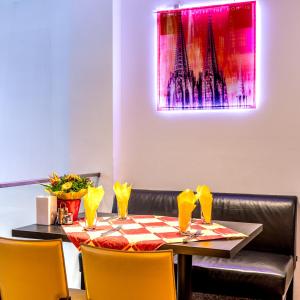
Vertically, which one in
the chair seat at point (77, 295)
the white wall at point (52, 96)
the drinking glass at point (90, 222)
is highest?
the white wall at point (52, 96)

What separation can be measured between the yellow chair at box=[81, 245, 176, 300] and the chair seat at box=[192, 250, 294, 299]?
139 cm

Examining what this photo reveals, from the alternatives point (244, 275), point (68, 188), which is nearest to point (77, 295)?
point (68, 188)

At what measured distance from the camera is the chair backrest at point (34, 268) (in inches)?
85.3

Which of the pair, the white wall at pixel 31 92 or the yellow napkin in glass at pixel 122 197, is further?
the white wall at pixel 31 92

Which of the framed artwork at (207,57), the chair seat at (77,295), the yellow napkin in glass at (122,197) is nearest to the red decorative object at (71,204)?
the yellow napkin in glass at (122,197)

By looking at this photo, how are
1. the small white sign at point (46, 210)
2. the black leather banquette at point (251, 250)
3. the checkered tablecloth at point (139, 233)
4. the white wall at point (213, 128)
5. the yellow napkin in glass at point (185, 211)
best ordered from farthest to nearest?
1. the white wall at point (213, 128)
2. the black leather banquette at point (251, 250)
3. the small white sign at point (46, 210)
4. the yellow napkin in glass at point (185, 211)
5. the checkered tablecloth at point (139, 233)

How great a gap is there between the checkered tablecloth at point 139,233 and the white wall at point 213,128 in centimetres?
129

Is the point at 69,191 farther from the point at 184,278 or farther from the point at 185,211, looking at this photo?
the point at 184,278

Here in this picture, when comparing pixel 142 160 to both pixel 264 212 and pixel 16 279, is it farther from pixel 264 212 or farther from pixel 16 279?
pixel 16 279

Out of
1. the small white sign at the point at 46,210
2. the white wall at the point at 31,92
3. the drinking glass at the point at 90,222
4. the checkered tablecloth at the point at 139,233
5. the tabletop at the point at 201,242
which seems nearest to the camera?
the tabletop at the point at 201,242

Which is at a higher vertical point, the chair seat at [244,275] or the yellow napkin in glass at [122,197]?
the yellow napkin in glass at [122,197]

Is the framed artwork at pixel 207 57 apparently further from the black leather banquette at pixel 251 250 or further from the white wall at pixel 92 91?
the black leather banquette at pixel 251 250

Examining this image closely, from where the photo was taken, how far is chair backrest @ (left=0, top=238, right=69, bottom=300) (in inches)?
85.3

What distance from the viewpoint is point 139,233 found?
265 cm
